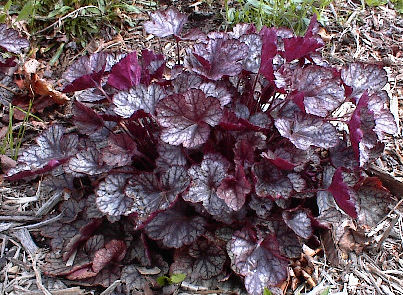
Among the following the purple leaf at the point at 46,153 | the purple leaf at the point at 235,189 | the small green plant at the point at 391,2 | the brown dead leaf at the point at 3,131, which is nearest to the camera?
the purple leaf at the point at 235,189

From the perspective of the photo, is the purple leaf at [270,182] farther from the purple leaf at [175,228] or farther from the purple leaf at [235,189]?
the purple leaf at [175,228]

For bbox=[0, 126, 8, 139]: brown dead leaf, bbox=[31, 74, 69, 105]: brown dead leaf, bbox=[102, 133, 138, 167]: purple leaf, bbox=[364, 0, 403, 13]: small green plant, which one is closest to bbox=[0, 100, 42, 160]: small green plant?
bbox=[0, 126, 8, 139]: brown dead leaf

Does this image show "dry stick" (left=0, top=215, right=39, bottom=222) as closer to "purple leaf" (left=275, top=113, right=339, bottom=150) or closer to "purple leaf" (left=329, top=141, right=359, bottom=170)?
"purple leaf" (left=275, top=113, right=339, bottom=150)

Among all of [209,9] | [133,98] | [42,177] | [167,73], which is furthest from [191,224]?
[209,9]

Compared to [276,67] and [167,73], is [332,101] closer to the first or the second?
[276,67]

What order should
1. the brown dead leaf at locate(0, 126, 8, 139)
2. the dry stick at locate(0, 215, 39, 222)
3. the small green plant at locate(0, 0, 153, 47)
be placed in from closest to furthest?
the dry stick at locate(0, 215, 39, 222) < the brown dead leaf at locate(0, 126, 8, 139) < the small green plant at locate(0, 0, 153, 47)

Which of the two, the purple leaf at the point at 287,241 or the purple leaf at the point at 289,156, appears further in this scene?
the purple leaf at the point at 287,241

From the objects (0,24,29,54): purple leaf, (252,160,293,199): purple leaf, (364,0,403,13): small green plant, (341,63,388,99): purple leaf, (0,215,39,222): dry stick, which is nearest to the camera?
(252,160,293,199): purple leaf

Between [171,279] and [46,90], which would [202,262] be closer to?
[171,279]

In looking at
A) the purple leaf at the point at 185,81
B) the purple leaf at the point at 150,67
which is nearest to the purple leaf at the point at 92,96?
the purple leaf at the point at 150,67
